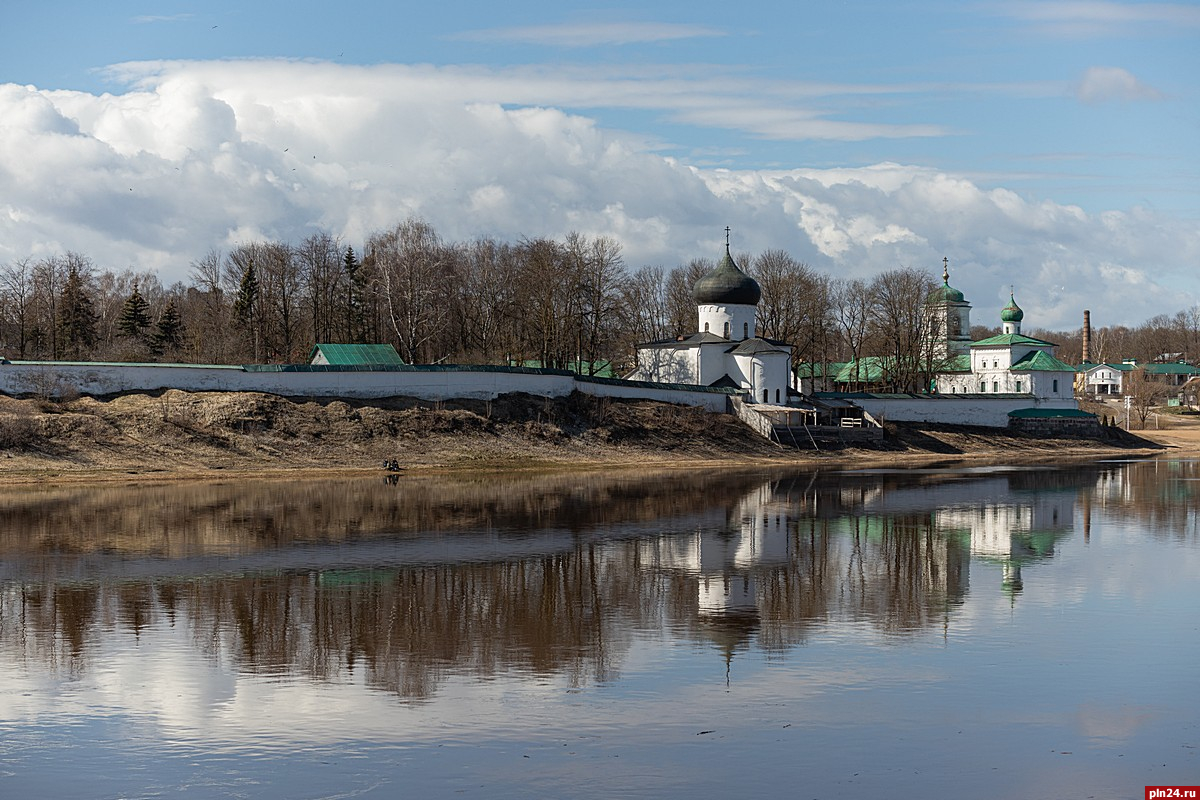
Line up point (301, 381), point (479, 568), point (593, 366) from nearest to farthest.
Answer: point (479, 568), point (301, 381), point (593, 366)

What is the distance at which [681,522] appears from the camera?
2995cm

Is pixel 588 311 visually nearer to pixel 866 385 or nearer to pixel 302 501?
pixel 866 385

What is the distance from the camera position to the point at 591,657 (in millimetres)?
15688

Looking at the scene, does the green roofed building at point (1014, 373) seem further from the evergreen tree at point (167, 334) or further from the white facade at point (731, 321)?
the evergreen tree at point (167, 334)

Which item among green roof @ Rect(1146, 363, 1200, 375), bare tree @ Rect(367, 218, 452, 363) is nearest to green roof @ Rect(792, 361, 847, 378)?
bare tree @ Rect(367, 218, 452, 363)

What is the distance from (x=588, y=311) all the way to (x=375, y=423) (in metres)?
20.2

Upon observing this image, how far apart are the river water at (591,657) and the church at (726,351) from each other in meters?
31.3

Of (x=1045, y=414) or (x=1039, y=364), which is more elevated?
(x=1039, y=364)

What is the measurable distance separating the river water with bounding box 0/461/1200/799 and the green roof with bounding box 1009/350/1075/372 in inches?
1750

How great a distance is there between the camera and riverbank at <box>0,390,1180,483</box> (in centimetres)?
4080

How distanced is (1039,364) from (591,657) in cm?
6225

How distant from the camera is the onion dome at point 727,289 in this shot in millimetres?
64125

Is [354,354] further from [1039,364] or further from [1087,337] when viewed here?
[1087,337]

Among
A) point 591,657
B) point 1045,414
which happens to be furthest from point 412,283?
point 591,657
